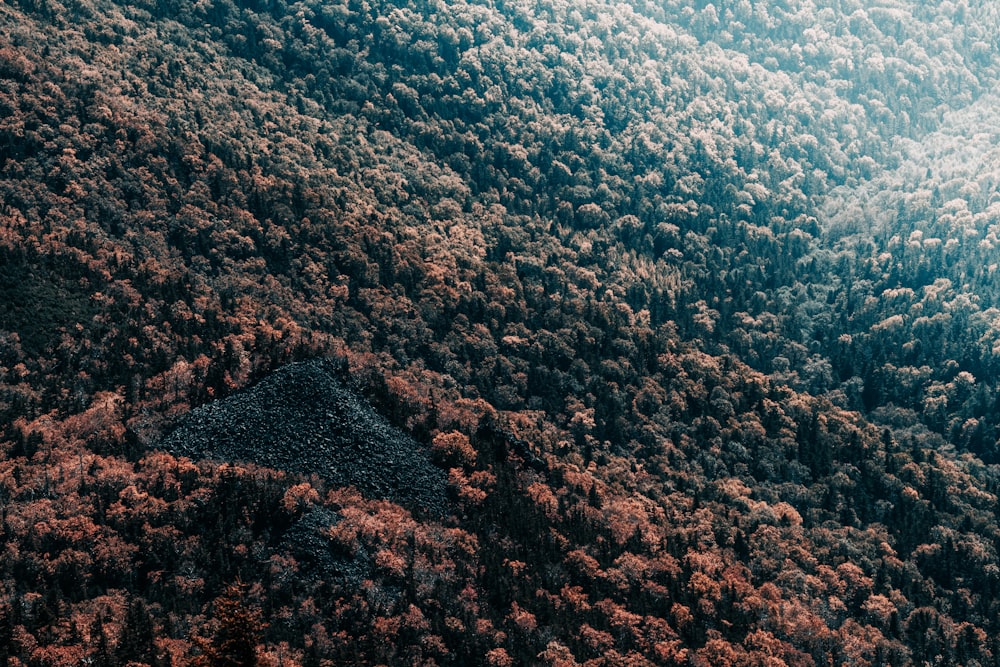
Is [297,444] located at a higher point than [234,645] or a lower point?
lower

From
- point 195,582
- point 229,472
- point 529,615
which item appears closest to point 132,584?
point 195,582

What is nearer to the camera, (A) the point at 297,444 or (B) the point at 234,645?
(B) the point at 234,645

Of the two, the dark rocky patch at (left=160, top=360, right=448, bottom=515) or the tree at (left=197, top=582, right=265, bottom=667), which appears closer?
the tree at (left=197, top=582, right=265, bottom=667)

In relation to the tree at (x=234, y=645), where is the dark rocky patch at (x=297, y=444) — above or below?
below

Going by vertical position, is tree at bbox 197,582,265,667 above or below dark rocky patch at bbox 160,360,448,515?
above

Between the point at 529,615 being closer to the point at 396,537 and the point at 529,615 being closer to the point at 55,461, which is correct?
the point at 396,537

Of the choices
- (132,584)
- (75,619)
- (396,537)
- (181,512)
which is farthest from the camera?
(396,537)

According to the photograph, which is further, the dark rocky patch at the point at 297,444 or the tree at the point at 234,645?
the dark rocky patch at the point at 297,444

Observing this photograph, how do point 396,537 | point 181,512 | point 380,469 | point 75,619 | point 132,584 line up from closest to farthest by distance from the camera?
point 75,619 < point 132,584 < point 181,512 < point 396,537 < point 380,469
